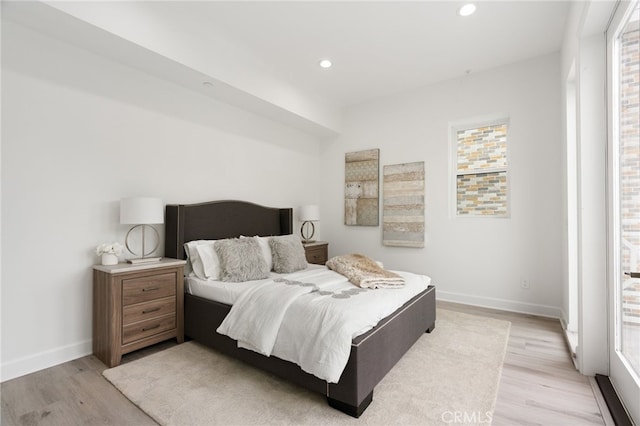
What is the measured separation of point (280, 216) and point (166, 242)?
5.45ft

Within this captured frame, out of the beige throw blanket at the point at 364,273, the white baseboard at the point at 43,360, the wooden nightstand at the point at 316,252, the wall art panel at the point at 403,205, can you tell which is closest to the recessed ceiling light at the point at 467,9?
the wall art panel at the point at 403,205

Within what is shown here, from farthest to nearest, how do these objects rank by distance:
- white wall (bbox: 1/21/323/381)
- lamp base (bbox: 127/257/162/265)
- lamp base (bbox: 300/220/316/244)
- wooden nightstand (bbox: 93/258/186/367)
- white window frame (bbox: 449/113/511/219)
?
lamp base (bbox: 300/220/316/244), white window frame (bbox: 449/113/511/219), lamp base (bbox: 127/257/162/265), wooden nightstand (bbox: 93/258/186/367), white wall (bbox: 1/21/323/381)

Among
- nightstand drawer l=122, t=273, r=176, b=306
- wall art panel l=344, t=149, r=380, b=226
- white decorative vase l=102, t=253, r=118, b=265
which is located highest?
wall art panel l=344, t=149, r=380, b=226

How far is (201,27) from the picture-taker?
293cm

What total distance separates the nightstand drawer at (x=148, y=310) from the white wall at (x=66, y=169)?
0.44 meters

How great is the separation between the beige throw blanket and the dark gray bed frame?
251mm

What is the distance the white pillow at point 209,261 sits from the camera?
2900 mm

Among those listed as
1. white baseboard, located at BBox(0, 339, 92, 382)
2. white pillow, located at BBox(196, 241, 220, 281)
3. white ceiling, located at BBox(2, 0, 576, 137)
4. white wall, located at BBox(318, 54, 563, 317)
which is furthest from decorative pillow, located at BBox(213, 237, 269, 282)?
white wall, located at BBox(318, 54, 563, 317)

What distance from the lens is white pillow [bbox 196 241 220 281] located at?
2.90 m

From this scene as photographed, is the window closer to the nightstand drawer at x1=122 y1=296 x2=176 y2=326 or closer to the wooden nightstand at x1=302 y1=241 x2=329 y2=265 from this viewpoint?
the wooden nightstand at x1=302 y1=241 x2=329 y2=265

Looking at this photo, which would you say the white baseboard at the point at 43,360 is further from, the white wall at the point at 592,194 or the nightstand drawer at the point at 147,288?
the white wall at the point at 592,194

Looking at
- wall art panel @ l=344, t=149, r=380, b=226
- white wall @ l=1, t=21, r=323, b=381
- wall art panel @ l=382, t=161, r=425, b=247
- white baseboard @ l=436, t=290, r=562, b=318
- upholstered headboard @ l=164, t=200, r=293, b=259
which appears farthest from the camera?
wall art panel @ l=344, t=149, r=380, b=226

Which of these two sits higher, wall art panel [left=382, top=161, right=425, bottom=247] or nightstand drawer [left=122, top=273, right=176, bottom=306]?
wall art panel [left=382, top=161, right=425, bottom=247]

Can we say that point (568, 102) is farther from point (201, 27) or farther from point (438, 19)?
A: point (201, 27)
